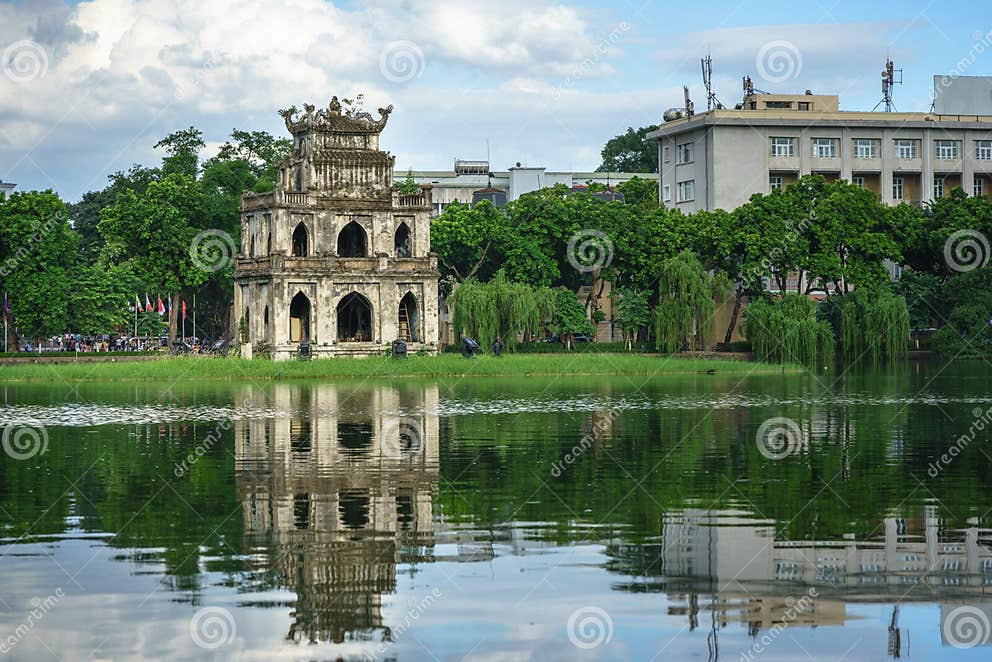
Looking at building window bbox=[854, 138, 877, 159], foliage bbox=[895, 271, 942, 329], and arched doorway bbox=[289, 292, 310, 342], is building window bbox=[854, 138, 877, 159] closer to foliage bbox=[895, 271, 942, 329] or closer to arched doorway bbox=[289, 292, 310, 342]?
foliage bbox=[895, 271, 942, 329]

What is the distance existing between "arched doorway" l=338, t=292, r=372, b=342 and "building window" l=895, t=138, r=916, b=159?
163ft

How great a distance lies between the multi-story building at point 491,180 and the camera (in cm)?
13538

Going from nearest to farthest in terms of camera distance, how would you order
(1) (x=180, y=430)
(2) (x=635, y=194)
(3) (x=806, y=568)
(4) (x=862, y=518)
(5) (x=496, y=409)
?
(3) (x=806, y=568)
(4) (x=862, y=518)
(1) (x=180, y=430)
(5) (x=496, y=409)
(2) (x=635, y=194)

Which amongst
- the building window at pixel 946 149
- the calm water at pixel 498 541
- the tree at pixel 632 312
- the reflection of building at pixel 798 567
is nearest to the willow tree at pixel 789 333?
the tree at pixel 632 312

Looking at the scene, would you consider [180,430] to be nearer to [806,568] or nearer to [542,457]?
[542,457]

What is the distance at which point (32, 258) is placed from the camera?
288 feet

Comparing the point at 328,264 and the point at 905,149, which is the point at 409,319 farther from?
the point at 905,149

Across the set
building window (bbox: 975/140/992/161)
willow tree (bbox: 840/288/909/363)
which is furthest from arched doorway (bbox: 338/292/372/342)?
building window (bbox: 975/140/992/161)

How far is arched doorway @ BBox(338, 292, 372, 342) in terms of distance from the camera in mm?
88781

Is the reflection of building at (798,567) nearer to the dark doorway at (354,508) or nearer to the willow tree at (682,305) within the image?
the dark doorway at (354,508)

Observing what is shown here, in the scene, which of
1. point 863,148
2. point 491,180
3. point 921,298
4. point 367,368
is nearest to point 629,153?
point 491,180

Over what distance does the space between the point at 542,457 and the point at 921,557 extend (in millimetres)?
12929

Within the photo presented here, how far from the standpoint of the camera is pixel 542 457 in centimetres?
3059

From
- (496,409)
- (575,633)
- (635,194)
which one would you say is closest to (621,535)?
(575,633)
